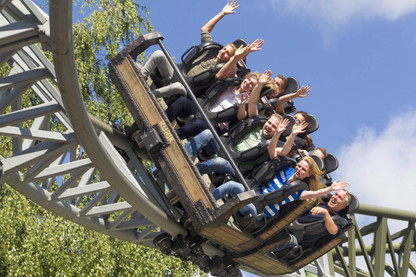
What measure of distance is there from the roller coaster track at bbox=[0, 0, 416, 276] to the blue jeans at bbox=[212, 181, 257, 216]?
0.49 metres

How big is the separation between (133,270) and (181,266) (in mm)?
807

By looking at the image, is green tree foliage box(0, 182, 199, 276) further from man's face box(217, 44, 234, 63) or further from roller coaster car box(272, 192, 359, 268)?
man's face box(217, 44, 234, 63)

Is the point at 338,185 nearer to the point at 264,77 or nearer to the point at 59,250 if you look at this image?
the point at 264,77

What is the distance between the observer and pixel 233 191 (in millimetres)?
6750

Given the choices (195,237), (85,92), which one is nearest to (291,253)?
(195,237)

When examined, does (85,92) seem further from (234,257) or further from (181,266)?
(234,257)

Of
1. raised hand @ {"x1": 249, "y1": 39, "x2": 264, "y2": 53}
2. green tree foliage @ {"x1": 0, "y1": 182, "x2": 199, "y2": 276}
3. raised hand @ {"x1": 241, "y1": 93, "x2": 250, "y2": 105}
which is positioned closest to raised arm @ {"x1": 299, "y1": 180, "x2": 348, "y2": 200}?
raised hand @ {"x1": 241, "y1": 93, "x2": 250, "y2": 105}

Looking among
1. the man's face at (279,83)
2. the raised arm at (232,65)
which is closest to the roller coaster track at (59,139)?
the raised arm at (232,65)

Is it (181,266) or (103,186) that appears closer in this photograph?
(103,186)

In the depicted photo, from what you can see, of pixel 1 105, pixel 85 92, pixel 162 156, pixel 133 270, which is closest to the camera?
pixel 1 105

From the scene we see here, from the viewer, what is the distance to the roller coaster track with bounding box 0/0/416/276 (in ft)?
16.1

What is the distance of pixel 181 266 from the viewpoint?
10195 millimetres

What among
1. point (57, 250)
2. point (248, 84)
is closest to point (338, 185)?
point (248, 84)

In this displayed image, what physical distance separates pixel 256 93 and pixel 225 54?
573mm
